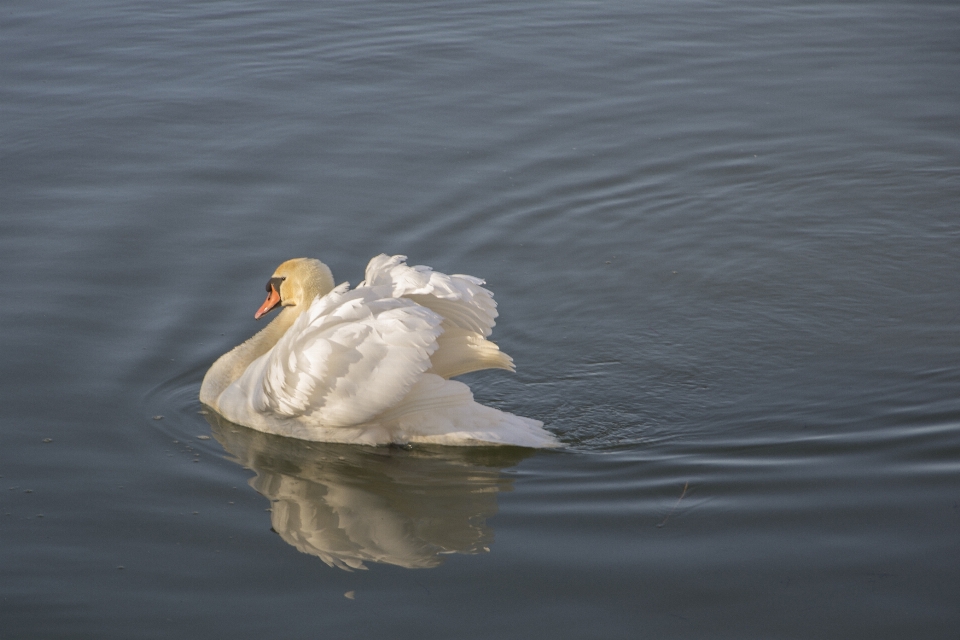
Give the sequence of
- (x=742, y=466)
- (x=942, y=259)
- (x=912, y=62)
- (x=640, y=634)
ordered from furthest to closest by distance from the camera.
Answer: (x=912, y=62) → (x=942, y=259) → (x=742, y=466) → (x=640, y=634)

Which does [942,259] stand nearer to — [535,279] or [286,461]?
[535,279]

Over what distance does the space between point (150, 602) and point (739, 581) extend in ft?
7.88

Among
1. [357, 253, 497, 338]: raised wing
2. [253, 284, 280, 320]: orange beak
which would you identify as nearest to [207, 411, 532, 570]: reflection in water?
[357, 253, 497, 338]: raised wing

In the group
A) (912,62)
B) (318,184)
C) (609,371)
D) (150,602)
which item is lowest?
(150,602)

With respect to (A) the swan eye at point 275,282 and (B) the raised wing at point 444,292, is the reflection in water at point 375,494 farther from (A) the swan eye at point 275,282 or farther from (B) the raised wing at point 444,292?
(A) the swan eye at point 275,282

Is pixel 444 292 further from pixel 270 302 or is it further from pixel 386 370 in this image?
pixel 270 302

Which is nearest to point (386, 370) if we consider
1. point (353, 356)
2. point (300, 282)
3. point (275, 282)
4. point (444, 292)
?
point (353, 356)

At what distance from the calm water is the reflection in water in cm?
2

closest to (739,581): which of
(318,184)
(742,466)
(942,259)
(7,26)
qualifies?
(742,466)

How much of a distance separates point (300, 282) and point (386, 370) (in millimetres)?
1325

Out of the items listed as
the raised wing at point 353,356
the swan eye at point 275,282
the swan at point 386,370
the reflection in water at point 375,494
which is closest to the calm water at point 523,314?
the reflection in water at point 375,494

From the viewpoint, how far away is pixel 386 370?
19.2 ft

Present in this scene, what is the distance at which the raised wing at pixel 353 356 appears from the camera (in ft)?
19.2

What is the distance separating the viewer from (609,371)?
6750 millimetres
